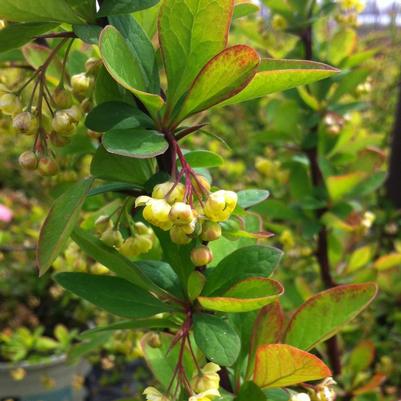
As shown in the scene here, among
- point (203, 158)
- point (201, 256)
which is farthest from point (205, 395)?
point (203, 158)

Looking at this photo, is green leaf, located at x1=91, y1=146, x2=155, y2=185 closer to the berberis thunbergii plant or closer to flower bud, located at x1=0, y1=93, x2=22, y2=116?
the berberis thunbergii plant

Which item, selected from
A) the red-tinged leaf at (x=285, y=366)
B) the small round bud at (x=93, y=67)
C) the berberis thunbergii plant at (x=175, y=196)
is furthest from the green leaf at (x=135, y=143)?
the red-tinged leaf at (x=285, y=366)

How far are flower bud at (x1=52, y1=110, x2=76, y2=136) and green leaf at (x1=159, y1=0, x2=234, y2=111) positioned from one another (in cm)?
10

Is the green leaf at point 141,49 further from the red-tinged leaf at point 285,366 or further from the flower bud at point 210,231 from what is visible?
the red-tinged leaf at point 285,366

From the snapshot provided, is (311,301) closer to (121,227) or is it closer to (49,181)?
(121,227)

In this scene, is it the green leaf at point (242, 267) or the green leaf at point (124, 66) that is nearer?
the green leaf at point (124, 66)

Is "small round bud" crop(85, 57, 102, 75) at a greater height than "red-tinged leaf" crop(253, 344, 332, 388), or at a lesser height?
greater

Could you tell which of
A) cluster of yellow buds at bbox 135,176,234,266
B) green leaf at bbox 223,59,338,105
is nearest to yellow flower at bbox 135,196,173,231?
cluster of yellow buds at bbox 135,176,234,266

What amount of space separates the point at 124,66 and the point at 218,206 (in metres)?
0.14

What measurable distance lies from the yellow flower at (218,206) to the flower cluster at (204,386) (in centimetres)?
15

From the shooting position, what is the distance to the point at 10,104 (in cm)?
55

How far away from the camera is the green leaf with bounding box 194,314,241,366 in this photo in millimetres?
495

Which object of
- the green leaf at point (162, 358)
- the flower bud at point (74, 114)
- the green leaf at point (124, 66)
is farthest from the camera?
the green leaf at point (162, 358)

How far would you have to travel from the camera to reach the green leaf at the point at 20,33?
1.60ft
